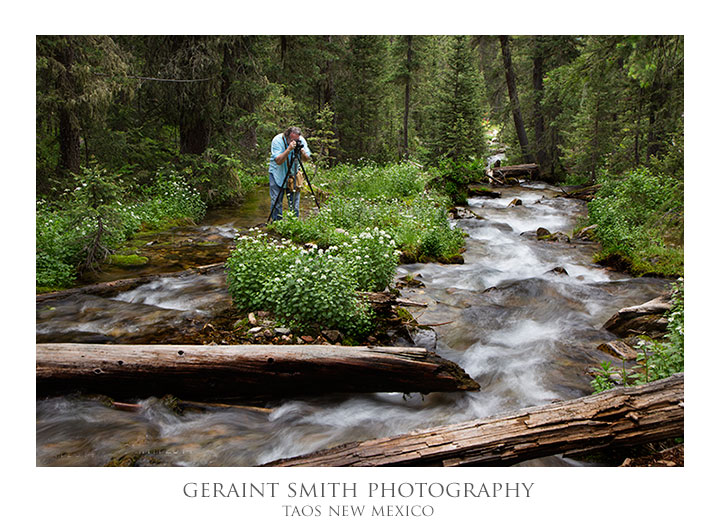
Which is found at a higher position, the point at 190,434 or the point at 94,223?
the point at 94,223

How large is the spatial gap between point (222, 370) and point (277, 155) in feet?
18.0

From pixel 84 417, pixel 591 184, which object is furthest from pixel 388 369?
pixel 591 184

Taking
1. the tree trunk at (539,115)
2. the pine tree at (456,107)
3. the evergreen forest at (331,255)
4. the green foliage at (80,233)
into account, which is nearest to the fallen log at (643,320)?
the evergreen forest at (331,255)

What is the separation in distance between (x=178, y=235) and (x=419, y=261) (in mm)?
5274

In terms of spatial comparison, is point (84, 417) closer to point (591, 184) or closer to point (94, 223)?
point (94, 223)

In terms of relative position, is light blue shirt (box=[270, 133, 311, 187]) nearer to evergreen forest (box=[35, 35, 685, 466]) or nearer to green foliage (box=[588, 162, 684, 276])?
evergreen forest (box=[35, 35, 685, 466])

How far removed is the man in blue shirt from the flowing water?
1.62 m

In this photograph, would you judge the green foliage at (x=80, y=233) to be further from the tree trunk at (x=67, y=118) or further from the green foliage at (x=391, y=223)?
the tree trunk at (x=67, y=118)

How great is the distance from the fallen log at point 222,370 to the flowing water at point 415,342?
15cm

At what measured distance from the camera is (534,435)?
10.1ft

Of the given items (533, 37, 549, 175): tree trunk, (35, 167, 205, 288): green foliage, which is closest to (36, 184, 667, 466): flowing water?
(35, 167, 205, 288): green foliage

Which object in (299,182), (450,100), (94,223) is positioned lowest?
(94,223)

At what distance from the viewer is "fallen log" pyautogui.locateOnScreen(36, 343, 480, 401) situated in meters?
4.00
